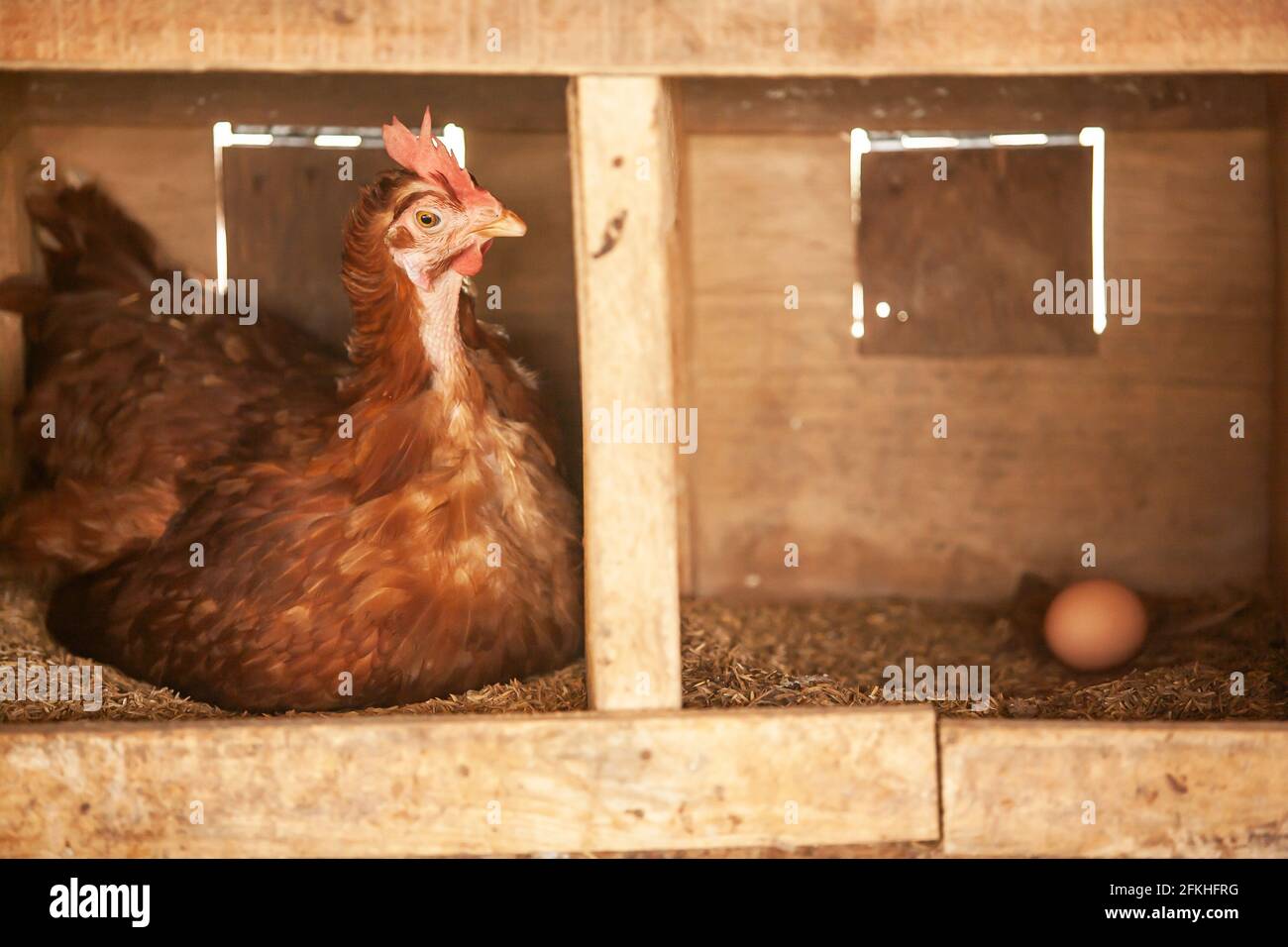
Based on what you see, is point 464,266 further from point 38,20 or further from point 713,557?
point 713,557

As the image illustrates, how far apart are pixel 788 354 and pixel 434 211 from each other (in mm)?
1329

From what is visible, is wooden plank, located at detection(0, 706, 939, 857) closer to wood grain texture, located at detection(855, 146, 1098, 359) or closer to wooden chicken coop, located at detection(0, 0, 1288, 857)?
wooden chicken coop, located at detection(0, 0, 1288, 857)

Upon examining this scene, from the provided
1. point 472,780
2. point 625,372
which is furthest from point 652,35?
point 472,780

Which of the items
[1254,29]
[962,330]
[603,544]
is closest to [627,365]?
[603,544]

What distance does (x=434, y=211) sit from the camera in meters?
2.26

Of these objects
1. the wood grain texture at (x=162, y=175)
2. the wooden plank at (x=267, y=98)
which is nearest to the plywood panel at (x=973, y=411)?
the wooden plank at (x=267, y=98)

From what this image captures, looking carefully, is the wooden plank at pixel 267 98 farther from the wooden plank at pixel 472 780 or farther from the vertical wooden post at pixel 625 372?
the wooden plank at pixel 472 780

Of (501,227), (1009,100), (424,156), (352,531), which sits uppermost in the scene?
(1009,100)

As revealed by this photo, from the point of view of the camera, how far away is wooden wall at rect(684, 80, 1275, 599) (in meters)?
3.18

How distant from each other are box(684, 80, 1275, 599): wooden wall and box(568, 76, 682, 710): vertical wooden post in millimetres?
1121

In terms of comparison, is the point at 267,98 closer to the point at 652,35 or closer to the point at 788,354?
the point at 652,35

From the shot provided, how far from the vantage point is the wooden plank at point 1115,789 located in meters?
2.14

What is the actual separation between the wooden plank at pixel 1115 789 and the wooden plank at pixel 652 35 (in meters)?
1.11

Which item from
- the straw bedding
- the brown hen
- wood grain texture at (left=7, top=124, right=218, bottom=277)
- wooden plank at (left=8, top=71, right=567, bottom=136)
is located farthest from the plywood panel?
wood grain texture at (left=7, top=124, right=218, bottom=277)
